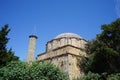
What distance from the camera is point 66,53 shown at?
18.9m

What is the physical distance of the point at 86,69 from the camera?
1927 cm

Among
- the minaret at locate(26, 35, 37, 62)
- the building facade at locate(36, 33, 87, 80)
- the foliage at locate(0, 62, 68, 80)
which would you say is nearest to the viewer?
the foliage at locate(0, 62, 68, 80)

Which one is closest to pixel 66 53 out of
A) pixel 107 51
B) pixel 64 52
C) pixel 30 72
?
pixel 64 52

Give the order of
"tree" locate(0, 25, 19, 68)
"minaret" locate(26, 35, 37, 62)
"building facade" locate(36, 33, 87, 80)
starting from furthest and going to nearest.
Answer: "minaret" locate(26, 35, 37, 62) → "building facade" locate(36, 33, 87, 80) → "tree" locate(0, 25, 19, 68)

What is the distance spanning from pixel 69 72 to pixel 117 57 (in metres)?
4.01

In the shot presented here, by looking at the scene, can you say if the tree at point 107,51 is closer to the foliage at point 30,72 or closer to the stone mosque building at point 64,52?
the stone mosque building at point 64,52

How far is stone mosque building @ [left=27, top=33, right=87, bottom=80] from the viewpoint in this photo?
1849 centimetres

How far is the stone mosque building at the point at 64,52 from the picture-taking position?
18492mm

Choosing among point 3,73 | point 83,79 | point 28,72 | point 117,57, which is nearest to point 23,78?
point 28,72

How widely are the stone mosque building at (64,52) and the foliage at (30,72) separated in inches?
138

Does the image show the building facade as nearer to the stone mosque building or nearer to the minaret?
the stone mosque building

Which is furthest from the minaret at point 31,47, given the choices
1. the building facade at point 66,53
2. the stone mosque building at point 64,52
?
the building facade at point 66,53

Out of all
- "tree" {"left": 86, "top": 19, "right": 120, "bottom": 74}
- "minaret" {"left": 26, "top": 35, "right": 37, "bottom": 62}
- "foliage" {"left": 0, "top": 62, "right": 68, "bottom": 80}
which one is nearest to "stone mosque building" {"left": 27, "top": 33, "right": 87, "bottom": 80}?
"minaret" {"left": 26, "top": 35, "right": 37, "bottom": 62}

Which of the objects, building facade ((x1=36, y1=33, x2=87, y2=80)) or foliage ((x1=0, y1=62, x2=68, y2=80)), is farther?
building facade ((x1=36, y1=33, x2=87, y2=80))
